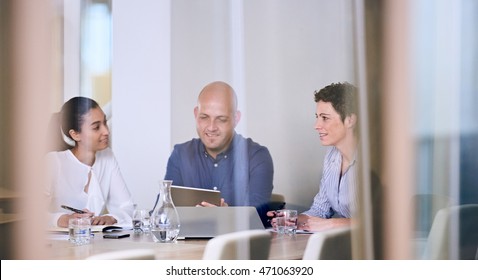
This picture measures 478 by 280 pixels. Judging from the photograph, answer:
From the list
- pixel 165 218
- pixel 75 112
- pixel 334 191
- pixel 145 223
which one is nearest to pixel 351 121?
pixel 334 191

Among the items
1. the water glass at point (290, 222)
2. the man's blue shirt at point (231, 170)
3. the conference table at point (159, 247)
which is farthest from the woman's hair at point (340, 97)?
the conference table at point (159, 247)

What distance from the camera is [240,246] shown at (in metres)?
2.23

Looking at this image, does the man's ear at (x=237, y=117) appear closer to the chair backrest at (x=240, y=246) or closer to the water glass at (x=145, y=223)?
the water glass at (x=145, y=223)

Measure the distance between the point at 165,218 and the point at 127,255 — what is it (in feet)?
0.96

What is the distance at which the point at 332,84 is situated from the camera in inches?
119

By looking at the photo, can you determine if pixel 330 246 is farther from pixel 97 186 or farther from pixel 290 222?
pixel 97 186

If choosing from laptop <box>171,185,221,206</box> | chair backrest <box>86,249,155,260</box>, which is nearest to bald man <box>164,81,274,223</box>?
laptop <box>171,185,221,206</box>

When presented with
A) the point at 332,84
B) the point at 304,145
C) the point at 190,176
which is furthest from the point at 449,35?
the point at 190,176

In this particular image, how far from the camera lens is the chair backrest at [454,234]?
2.44 metres

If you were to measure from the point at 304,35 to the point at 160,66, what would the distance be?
758 mm

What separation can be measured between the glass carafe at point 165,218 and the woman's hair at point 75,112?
0.75m

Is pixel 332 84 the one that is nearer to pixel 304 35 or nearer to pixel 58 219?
pixel 304 35

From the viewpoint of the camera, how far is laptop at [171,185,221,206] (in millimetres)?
2652

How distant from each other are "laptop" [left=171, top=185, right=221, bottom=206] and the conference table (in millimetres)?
228
